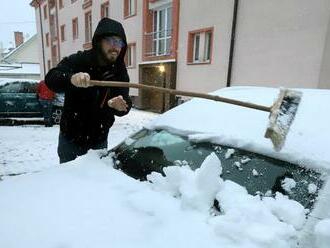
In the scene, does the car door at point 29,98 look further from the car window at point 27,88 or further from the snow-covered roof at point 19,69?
the snow-covered roof at point 19,69

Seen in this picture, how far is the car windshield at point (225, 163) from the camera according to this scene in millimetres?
1501

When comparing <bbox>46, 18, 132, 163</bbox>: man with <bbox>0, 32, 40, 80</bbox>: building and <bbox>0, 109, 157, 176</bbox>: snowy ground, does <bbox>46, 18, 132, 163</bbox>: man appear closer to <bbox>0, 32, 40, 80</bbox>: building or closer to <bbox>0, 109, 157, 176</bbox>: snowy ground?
<bbox>0, 109, 157, 176</bbox>: snowy ground

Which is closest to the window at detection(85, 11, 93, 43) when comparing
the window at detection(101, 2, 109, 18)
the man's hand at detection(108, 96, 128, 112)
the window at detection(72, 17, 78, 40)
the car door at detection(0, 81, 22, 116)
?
the window at detection(72, 17, 78, 40)

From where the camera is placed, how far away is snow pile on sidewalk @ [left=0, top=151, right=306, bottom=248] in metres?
1.24

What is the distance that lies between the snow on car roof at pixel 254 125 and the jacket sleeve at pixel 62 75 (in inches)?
27.0

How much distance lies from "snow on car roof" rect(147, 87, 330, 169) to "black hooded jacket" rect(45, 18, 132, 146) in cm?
46

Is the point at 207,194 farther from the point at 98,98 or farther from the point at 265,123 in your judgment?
the point at 98,98

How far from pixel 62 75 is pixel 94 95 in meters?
0.31

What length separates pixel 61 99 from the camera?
26.9 feet

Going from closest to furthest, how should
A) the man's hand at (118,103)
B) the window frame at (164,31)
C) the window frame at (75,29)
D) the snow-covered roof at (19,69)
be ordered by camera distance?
the man's hand at (118,103) < the window frame at (164,31) < the window frame at (75,29) < the snow-covered roof at (19,69)

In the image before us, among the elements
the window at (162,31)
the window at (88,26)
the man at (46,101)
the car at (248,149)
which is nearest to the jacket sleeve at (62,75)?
the car at (248,149)

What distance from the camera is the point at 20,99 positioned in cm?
798

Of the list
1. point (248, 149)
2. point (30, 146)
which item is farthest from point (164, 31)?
point (248, 149)

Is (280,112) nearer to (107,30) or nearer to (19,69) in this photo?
(107,30)
